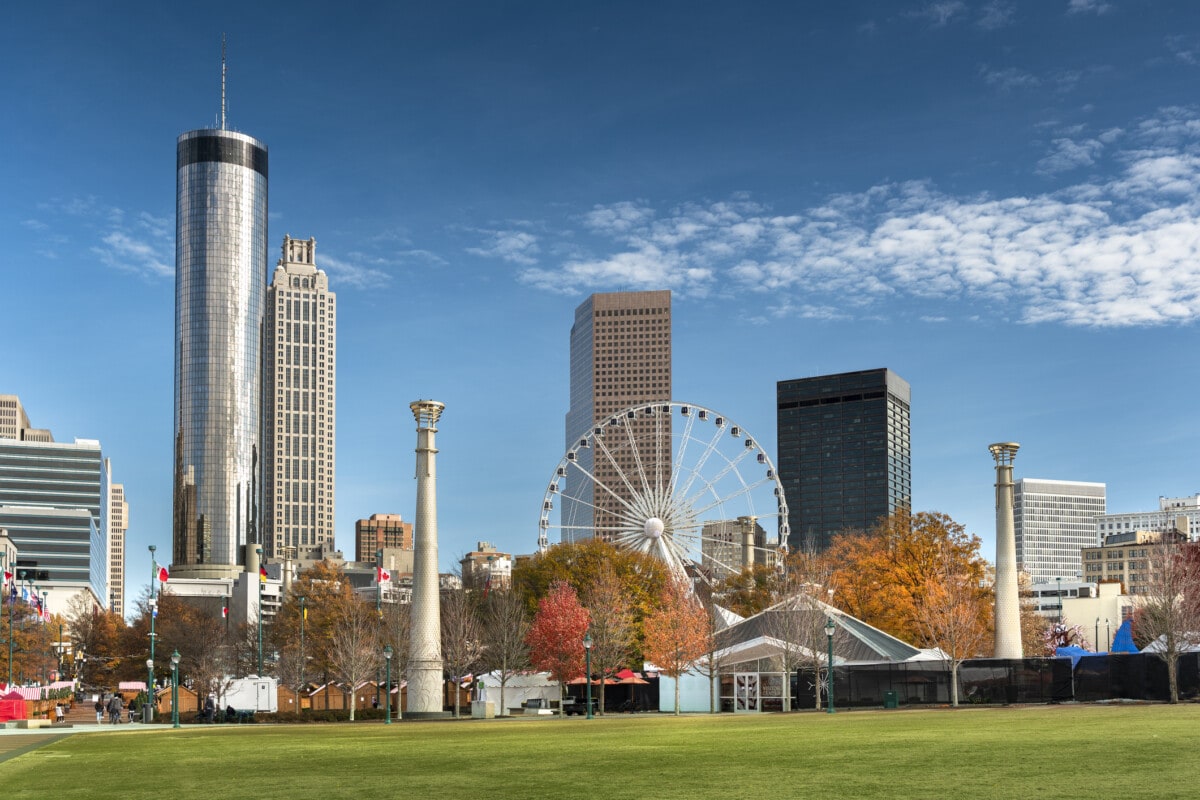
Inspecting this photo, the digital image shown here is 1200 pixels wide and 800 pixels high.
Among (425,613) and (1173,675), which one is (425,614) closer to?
(425,613)

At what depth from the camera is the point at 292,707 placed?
8894cm

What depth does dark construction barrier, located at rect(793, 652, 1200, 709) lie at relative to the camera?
60219mm

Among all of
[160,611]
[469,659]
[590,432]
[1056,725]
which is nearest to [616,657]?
[469,659]

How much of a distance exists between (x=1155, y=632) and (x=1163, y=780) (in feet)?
177

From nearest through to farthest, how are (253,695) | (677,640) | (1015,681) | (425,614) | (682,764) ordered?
(682,764) → (1015,681) → (425,614) → (677,640) → (253,695)

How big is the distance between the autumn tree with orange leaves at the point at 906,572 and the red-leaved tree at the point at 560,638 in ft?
60.2

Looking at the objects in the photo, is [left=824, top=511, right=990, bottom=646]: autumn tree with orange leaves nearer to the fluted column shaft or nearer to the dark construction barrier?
the dark construction barrier

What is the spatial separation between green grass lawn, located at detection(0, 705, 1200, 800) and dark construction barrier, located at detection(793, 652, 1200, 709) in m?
17.3

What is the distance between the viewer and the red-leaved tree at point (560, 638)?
84312mm

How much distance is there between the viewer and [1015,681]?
63.8 meters

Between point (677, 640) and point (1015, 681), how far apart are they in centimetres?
1901

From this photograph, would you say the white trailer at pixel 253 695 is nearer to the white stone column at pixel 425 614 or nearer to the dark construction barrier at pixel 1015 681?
the white stone column at pixel 425 614

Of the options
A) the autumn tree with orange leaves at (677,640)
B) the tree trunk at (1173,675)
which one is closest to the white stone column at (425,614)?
the autumn tree with orange leaves at (677,640)

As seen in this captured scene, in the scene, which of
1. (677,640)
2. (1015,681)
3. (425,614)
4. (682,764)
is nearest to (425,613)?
(425,614)
